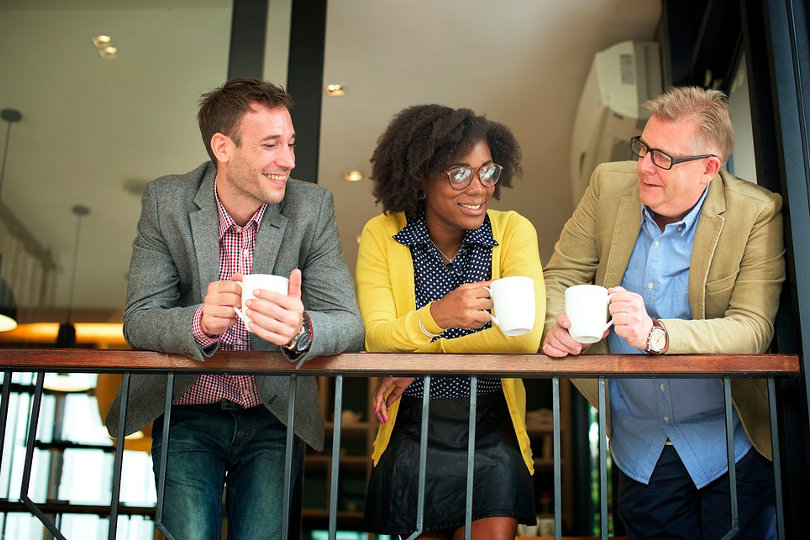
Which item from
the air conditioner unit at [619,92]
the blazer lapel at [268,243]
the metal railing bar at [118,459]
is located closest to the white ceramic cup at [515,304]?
the blazer lapel at [268,243]

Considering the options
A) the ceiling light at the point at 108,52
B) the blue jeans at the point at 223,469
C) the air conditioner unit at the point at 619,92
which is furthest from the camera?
the air conditioner unit at the point at 619,92

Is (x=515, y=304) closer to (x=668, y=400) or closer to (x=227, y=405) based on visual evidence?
(x=668, y=400)

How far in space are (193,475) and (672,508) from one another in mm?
1146

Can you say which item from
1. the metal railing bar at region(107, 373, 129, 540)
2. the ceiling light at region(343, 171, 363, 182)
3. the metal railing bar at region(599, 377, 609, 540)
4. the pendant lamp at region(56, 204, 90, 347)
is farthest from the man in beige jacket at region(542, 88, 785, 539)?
the ceiling light at region(343, 171, 363, 182)

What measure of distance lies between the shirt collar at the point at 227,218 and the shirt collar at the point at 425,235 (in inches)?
13.8

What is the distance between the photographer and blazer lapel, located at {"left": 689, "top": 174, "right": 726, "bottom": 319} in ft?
6.98

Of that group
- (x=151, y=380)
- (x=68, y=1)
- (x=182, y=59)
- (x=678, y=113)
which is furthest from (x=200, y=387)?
(x=68, y=1)

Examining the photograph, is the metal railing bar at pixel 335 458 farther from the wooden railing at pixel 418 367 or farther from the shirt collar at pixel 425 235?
the shirt collar at pixel 425 235

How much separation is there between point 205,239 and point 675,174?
1153 millimetres

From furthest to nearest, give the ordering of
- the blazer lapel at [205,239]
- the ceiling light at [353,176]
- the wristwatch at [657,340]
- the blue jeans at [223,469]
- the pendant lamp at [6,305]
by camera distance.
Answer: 1. the ceiling light at [353,176]
2. the pendant lamp at [6,305]
3. the blazer lapel at [205,239]
4. the blue jeans at [223,469]
5. the wristwatch at [657,340]

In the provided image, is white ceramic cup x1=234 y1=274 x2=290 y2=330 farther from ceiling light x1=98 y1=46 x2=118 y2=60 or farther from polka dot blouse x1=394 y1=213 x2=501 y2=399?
ceiling light x1=98 y1=46 x2=118 y2=60

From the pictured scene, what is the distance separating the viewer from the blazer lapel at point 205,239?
219cm

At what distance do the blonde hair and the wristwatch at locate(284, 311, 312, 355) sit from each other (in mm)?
1039

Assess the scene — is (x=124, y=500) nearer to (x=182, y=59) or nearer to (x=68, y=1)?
(x=182, y=59)
